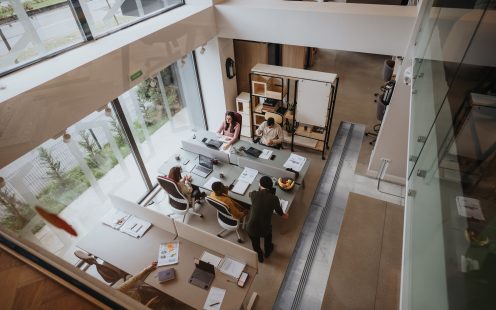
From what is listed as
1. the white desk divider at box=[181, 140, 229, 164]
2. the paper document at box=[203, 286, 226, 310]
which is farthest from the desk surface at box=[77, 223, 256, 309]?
the white desk divider at box=[181, 140, 229, 164]

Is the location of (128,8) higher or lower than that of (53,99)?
higher

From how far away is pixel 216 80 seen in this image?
6.77 meters

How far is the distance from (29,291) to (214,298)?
7.68 ft

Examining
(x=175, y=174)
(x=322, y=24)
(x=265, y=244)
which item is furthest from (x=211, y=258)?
(x=322, y=24)

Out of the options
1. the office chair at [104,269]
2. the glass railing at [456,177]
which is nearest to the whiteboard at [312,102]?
the glass railing at [456,177]

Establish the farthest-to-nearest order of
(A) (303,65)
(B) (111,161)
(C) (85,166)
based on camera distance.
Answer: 1. (A) (303,65)
2. (B) (111,161)
3. (C) (85,166)

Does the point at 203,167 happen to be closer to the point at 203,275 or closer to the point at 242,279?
the point at 203,275

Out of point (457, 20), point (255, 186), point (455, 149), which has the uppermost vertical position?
point (457, 20)

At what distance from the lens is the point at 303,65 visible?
9.53 m

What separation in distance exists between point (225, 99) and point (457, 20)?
520 centimetres

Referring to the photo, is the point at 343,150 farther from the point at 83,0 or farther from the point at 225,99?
the point at 83,0

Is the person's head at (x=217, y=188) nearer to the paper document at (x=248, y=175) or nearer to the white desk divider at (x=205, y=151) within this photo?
the paper document at (x=248, y=175)

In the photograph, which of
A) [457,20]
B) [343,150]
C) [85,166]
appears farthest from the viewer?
[343,150]

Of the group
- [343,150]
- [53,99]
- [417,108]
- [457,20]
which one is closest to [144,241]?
[53,99]
